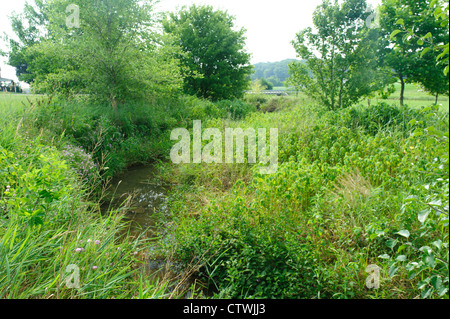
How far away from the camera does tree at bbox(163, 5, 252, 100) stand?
697 inches

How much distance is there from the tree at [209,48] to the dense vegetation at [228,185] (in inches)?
254

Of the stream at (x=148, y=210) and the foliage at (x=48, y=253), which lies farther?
the stream at (x=148, y=210)

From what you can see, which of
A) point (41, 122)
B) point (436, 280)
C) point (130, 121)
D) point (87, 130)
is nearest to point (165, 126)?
Result: point (130, 121)

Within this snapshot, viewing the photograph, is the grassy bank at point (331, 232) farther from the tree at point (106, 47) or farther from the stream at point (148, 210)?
the tree at point (106, 47)

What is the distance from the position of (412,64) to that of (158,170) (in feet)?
29.5

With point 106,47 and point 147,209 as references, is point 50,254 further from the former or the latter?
point 106,47

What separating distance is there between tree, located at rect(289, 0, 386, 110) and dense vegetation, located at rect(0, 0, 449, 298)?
0.04 metres

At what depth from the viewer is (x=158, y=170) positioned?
6645 mm

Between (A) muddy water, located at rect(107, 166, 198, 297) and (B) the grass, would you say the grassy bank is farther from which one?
(A) muddy water, located at rect(107, 166, 198, 297)

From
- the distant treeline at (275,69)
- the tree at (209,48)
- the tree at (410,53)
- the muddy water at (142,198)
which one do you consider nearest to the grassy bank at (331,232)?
the muddy water at (142,198)

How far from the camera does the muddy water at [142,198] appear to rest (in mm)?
4065

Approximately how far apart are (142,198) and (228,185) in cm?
166

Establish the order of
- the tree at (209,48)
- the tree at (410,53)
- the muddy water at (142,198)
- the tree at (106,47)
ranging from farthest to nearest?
the tree at (209,48) < the tree at (410,53) < the tree at (106,47) < the muddy water at (142,198)

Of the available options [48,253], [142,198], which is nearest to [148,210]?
[142,198]
